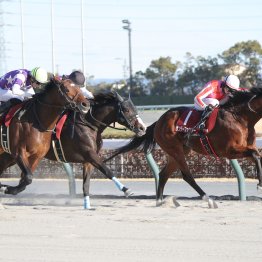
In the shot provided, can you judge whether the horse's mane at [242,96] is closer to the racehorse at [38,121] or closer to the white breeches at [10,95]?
the racehorse at [38,121]

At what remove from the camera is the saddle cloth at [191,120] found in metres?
11.1

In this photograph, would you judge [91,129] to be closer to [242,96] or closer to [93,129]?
[93,129]

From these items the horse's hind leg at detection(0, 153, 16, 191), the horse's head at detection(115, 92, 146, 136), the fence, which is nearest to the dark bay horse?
the horse's head at detection(115, 92, 146, 136)

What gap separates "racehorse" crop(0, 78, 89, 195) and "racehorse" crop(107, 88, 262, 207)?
1.77m

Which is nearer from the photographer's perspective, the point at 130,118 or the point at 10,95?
→ the point at 130,118

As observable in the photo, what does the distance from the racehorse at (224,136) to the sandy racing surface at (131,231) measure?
50cm

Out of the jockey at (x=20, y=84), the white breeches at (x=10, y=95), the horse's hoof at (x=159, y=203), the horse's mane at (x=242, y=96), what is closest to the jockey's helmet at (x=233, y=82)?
the horse's mane at (x=242, y=96)

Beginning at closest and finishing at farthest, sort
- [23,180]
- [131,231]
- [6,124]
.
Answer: [131,231], [23,180], [6,124]

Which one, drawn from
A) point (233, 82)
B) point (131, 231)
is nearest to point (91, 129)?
point (233, 82)

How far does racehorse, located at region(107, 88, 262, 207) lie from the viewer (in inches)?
425

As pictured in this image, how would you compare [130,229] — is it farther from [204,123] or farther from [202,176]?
[202,176]

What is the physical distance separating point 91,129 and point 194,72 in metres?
50.4

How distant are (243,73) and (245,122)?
4747 centimetres

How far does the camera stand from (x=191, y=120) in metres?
11.3
